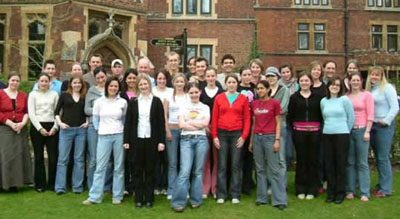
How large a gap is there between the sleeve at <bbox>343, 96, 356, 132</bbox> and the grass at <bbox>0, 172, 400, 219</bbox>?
3.69ft

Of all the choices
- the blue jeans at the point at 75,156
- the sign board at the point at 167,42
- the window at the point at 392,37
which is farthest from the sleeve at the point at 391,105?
the window at the point at 392,37

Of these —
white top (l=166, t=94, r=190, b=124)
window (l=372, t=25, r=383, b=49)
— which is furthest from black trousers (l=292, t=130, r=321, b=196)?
window (l=372, t=25, r=383, b=49)

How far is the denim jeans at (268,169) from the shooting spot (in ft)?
21.3

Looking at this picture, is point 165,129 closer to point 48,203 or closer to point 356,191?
point 48,203

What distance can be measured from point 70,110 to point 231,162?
2.54 m

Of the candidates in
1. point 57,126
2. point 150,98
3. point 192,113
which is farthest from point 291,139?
point 57,126

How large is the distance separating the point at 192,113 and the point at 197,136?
1.07 feet

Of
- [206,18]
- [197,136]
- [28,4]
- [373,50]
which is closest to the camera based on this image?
[197,136]

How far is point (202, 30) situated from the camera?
1970cm

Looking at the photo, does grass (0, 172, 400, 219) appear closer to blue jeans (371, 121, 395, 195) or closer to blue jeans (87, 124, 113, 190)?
blue jeans (371, 121, 395, 195)

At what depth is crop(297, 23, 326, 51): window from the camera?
29.9 m

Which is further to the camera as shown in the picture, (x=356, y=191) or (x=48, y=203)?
(x=356, y=191)

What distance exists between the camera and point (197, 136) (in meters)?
6.49

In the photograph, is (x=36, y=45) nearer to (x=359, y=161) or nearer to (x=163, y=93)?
(x=163, y=93)
